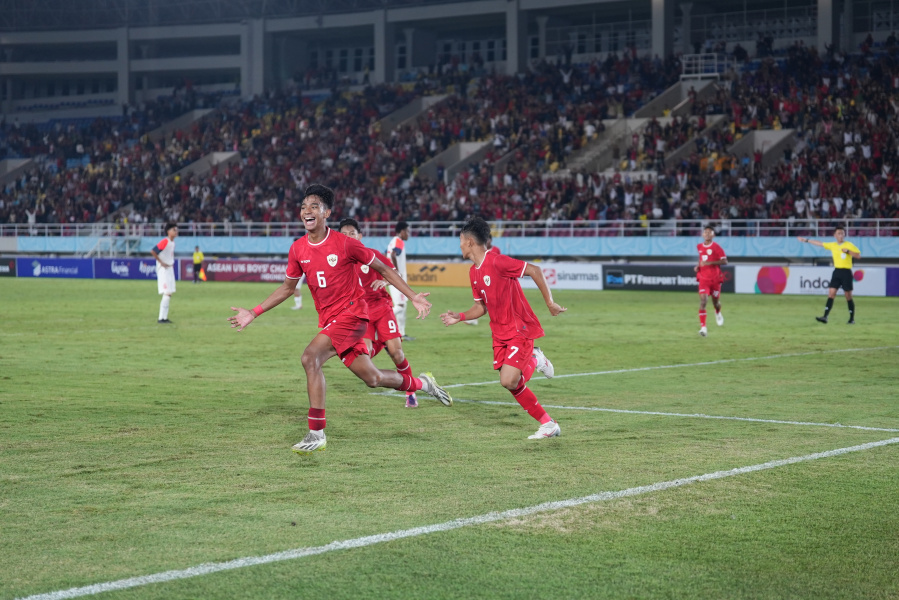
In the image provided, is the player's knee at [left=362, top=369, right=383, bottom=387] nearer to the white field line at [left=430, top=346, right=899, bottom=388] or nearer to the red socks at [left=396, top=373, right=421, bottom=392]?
the red socks at [left=396, top=373, right=421, bottom=392]

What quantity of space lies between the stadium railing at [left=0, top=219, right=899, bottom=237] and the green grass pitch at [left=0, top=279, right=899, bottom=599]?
20.3 meters

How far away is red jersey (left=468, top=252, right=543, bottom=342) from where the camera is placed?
9.48 metres

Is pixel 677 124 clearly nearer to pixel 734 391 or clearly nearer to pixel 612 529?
pixel 734 391

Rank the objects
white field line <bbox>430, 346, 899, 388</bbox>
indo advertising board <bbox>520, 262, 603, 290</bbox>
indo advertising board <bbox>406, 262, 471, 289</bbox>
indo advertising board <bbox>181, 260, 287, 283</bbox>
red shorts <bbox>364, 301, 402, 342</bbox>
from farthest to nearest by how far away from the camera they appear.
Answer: indo advertising board <bbox>181, 260, 287, 283</bbox> → indo advertising board <bbox>406, 262, 471, 289</bbox> → indo advertising board <bbox>520, 262, 603, 290</bbox> → white field line <bbox>430, 346, 899, 388</bbox> → red shorts <bbox>364, 301, 402, 342</bbox>

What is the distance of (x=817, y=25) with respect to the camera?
49.9m

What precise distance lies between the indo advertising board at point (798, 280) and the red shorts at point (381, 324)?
24.5m

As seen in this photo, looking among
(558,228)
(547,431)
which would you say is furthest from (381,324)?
(558,228)

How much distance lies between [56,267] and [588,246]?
85.9ft

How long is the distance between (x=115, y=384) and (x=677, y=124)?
115ft

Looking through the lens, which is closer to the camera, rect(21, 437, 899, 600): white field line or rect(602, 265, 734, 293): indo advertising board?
rect(21, 437, 899, 600): white field line

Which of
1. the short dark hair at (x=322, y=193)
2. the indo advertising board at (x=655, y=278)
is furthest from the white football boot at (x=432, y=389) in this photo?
the indo advertising board at (x=655, y=278)

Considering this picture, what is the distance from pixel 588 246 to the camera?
130 ft

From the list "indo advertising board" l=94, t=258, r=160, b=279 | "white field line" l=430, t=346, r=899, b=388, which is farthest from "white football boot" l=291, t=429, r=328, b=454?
"indo advertising board" l=94, t=258, r=160, b=279

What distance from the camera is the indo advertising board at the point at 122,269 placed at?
4812 centimetres
